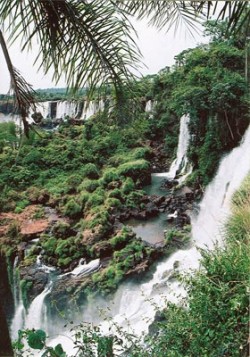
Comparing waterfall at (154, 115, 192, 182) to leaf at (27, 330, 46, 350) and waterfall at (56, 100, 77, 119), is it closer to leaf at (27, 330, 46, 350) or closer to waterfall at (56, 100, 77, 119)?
waterfall at (56, 100, 77, 119)

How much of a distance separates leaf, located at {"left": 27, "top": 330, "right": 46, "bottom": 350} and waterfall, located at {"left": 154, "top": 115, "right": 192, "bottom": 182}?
0.74 metres

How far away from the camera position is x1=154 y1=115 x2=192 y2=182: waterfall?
7.00ft

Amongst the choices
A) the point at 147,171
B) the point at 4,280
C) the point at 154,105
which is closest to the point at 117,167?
the point at 147,171

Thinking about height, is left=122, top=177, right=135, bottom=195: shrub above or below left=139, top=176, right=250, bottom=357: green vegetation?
above

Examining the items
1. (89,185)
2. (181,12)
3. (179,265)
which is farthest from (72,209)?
(181,12)

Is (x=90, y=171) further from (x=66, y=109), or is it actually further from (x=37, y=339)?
(x=37, y=339)

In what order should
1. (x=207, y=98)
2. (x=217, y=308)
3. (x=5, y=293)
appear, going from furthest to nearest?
(x=5, y=293), (x=207, y=98), (x=217, y=308)

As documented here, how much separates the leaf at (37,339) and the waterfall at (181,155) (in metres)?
0.74

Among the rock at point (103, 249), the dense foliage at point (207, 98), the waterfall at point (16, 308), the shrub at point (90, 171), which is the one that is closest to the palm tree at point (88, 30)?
the dense foliage at point (207, 98)

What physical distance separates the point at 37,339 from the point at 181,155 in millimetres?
866

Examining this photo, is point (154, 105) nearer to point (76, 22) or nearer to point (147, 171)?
point (147, 171)

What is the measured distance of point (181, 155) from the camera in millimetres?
2150

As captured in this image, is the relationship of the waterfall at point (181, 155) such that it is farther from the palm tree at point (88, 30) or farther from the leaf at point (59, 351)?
the leaf at point (59, 351)

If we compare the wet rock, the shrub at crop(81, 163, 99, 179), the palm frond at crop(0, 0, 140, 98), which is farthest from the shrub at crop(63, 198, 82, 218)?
the palm frond at crop(0, 0, 140, 98)
